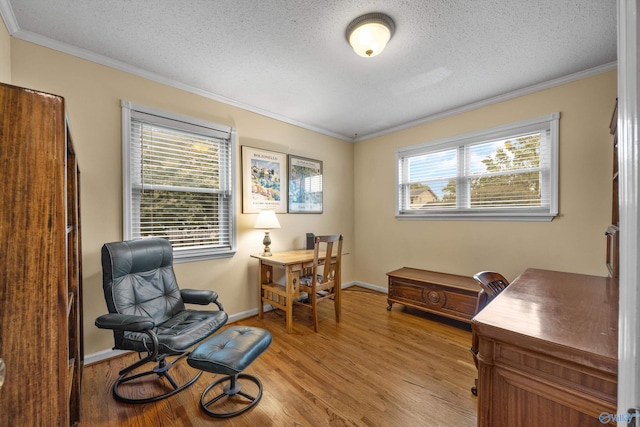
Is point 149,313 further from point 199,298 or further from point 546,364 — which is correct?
point 546,364

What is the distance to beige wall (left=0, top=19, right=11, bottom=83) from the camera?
167 centimetres

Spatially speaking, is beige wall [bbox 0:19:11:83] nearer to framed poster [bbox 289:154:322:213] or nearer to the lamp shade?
the lamp shade

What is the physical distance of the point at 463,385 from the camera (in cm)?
188

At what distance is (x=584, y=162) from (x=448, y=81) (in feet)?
4.86

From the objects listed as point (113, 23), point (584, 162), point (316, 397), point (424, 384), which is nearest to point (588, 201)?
point (584, 162)

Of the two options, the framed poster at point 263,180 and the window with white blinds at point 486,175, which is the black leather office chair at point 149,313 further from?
the window with white blinds at point 486,175

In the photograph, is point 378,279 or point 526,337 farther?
point 378,279

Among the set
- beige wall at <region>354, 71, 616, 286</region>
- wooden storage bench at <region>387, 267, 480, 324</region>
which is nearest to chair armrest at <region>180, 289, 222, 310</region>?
wooden storage bench at <region>387, 267, 480, 324</region>

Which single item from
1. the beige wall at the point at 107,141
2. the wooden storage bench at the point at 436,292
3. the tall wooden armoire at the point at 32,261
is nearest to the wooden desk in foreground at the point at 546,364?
the tall wooden armoire at the point at 32,261

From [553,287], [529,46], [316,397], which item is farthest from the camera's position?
[529,46]

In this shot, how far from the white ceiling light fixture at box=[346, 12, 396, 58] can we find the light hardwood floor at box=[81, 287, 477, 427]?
8.04 ft

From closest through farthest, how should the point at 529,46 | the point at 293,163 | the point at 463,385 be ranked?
the point at 463,385 < the point at 529,46 < the point at 293,163

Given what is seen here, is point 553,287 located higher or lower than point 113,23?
lower

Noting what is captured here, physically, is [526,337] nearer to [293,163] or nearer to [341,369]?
[341,369]
